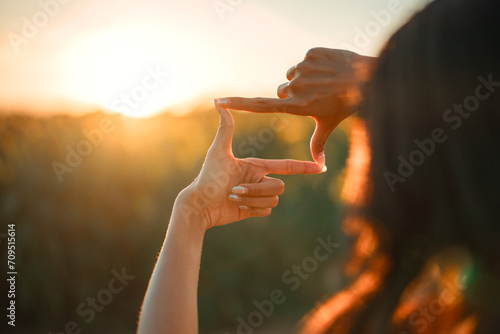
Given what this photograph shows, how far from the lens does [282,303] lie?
5.74 metres

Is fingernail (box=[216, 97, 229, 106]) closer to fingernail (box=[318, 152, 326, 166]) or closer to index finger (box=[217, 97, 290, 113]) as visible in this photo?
index finger (box=[217, 97, 290, 113])

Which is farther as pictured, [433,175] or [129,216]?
[129,216]

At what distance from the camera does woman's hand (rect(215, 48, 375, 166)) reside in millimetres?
1370

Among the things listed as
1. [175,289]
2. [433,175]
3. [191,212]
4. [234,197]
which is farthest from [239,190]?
[433,175]

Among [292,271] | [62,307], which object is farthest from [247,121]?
[62,307]

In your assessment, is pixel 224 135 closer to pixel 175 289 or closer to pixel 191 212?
pixel 191 212

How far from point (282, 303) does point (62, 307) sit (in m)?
2.72

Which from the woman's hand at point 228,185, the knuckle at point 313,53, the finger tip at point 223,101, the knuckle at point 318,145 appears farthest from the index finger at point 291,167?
the knuckle at point 313,53

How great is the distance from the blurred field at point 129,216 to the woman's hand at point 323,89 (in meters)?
3.37

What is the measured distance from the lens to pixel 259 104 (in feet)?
5.14

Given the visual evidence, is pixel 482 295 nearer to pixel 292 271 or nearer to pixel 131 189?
pixel 131 189

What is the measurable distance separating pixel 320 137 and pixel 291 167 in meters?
0.28

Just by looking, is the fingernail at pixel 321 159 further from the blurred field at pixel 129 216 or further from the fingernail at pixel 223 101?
the blurred field at pixel 129 216

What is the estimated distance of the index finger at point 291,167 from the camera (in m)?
1.76
